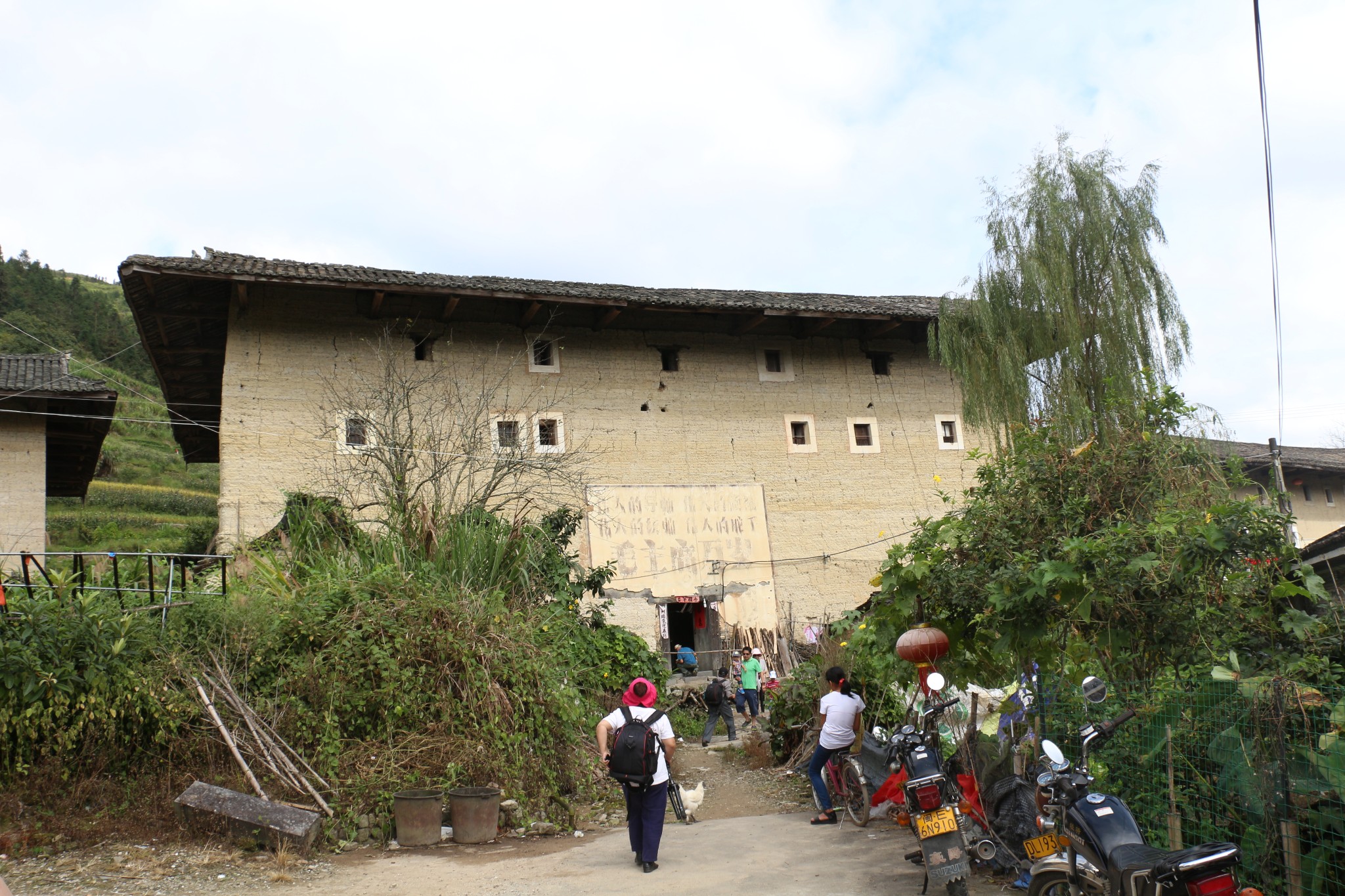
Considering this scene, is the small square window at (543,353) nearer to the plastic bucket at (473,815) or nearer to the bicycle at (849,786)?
the plastic bucket at (473,815)

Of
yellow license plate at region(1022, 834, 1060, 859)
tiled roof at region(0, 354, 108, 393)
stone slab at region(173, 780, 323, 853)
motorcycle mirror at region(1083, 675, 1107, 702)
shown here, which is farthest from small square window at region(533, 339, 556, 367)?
motorcycle mirror at region(1083, 675, 1107, 702)

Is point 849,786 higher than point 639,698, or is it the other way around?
point 639,698

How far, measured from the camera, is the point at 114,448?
5662cm

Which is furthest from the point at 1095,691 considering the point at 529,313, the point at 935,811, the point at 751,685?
the point at 529,313

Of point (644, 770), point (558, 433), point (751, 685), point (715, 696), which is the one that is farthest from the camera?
point (558, 433)

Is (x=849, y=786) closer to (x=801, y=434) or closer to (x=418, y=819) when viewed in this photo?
(x=418, y=819)

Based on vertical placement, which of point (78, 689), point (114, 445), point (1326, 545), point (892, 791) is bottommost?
point (892, 791)

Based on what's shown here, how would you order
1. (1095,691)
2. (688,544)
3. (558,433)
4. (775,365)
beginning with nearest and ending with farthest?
(1095,691) → (558,433) → (688,544) → (775,365)

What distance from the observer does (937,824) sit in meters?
5.31

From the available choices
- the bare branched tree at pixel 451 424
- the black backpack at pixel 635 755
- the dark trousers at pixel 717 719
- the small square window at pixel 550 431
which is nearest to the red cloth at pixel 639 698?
the black backpack at pixel 635 755

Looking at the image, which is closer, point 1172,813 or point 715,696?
point 1172,813

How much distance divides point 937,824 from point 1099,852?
1.22 meters

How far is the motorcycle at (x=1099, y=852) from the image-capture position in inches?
145

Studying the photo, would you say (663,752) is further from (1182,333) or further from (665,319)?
(665,319)
